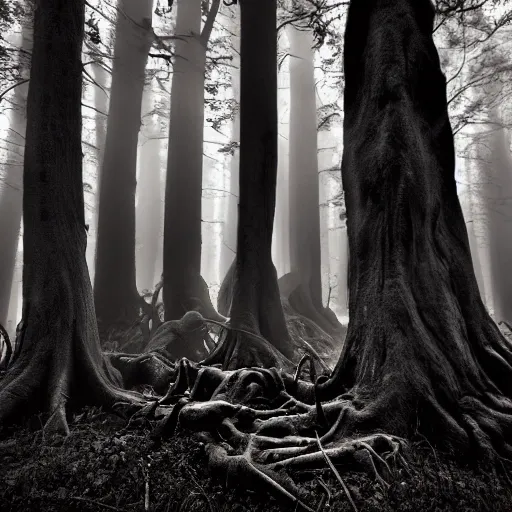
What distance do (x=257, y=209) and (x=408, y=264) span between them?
4.49 metres

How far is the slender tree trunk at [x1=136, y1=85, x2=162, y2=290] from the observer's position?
3684 cm

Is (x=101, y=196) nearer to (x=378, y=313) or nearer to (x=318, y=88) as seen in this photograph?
(x=378, y=313)

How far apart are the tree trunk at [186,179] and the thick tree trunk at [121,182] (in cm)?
101

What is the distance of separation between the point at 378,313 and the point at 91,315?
3531mm

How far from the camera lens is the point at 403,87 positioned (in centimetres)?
463

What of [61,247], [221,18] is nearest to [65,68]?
[61,247]

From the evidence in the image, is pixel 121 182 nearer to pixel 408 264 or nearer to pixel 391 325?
pixel 408 264

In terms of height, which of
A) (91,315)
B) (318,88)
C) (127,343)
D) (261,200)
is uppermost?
(318,88)

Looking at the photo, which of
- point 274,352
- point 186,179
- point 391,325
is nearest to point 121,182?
point 186,179

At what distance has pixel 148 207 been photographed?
39.8 meters

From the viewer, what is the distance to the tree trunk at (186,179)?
10.6 metres

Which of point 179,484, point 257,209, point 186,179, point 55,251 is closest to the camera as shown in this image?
point 179,484

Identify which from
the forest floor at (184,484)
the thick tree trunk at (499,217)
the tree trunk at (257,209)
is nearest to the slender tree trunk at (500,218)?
the thick tree trunk at (499,217)

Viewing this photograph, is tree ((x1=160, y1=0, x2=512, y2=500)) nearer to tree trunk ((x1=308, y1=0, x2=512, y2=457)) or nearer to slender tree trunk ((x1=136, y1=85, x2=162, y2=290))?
tree trunk ((x1=308, y1=0, x2=512, y2=457))
